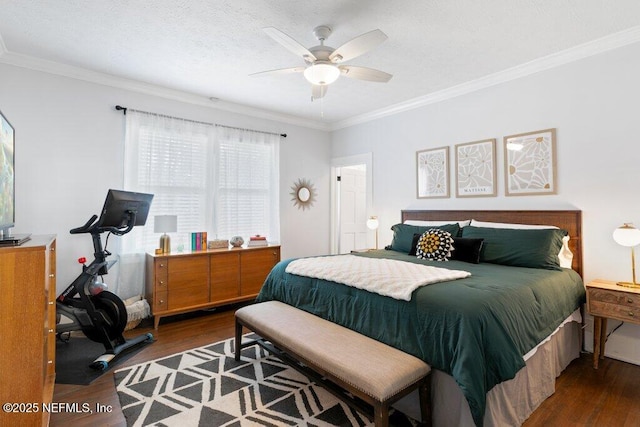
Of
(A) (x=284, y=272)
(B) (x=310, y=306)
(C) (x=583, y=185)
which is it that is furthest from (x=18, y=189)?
(C) (x=583, y=185)

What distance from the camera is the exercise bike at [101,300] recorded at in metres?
2.65

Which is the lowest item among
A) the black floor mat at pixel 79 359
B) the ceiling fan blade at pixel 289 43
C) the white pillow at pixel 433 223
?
the black floor mat at pixel 79 359

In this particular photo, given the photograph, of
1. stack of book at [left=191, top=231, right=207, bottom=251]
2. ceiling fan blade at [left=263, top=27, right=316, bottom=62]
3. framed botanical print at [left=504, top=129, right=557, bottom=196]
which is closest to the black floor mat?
stack of book at [left=191, top=231, right=207, bottom=251]

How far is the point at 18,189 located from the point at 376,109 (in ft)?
14.2

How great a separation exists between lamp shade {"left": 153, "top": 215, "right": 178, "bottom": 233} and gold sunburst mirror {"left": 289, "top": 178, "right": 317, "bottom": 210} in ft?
6.29

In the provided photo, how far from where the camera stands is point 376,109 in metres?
4.62

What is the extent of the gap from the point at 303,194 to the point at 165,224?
2218mm

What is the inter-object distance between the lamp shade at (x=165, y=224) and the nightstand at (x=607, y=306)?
4109mm

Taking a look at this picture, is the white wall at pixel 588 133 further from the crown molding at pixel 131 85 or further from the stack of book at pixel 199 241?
the stack of book at pixel 199 241

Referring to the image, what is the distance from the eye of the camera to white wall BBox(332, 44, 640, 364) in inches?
104

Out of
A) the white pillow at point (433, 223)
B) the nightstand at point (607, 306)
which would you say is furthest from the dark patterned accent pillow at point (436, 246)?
the nightstand at point (607, 306)

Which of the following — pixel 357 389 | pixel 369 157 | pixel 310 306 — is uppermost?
pixel 369 157

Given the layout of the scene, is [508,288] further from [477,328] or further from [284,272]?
[284,272]

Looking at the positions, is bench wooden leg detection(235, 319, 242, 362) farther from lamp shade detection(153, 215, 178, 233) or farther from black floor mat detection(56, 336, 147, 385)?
lamp shade detection(153, 215, 178, 233)
